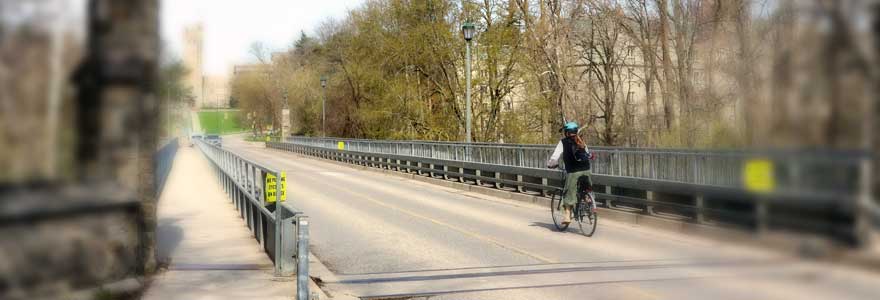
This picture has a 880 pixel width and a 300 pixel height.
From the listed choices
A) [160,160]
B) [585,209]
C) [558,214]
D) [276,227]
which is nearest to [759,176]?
[160,160]

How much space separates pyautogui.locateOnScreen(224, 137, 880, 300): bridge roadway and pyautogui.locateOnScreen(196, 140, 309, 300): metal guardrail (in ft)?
1.96

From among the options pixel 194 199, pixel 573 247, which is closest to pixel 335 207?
pixel 194 199

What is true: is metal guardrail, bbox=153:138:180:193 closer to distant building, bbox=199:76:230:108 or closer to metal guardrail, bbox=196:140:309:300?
distant building, bbox=199:76:230:108

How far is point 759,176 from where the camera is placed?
92 centimetres

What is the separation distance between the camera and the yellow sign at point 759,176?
912mm

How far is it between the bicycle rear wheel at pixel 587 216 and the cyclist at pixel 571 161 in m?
0.15

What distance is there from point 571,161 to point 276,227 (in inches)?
209

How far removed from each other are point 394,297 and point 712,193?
7.69 m

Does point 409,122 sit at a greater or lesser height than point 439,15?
lesser

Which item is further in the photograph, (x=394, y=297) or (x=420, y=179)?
(x=420, y=179)

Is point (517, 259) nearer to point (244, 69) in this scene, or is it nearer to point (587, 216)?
point (587, 216)

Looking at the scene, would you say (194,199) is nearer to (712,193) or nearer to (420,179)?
(420,179)

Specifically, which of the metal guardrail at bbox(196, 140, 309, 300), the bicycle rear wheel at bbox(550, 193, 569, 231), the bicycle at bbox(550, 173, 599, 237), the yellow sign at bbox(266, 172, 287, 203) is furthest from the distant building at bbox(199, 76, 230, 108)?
the bicycle rear wheel at bbox(550, 193, 569, 231)

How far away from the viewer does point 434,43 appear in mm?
40531
